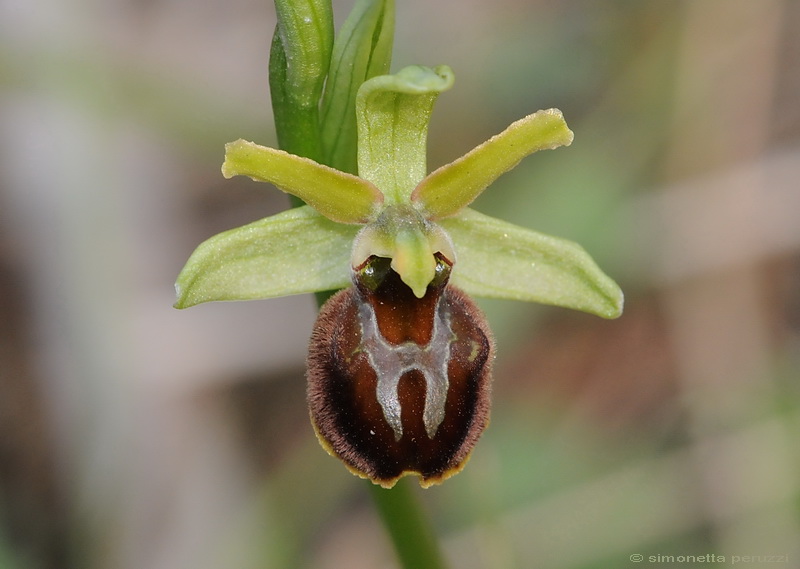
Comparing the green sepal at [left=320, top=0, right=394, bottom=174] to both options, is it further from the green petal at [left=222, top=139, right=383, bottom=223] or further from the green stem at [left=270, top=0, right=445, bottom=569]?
the green petal at [left=222, top=139, right=383, bottom=223]

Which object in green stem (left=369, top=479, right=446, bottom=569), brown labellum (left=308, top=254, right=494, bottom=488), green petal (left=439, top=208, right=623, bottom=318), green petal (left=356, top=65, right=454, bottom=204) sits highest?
green petal (left=356, top=65, right=454, bottom=204)

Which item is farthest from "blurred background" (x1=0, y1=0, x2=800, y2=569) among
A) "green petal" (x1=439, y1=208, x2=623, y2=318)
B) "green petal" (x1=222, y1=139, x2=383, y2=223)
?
"green petal" (x1=222, y1=139, x2=383, y2=223)

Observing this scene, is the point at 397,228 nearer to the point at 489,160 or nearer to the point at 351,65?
the point at 489,160

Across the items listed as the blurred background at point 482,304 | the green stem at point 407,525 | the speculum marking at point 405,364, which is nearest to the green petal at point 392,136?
the speculum marking at point 405,364

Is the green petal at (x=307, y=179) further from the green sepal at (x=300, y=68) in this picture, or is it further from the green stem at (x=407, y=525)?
the green stem at (x=407, y=525)

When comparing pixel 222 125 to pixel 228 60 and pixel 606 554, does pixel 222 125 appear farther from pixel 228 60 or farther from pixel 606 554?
pixel 606 554

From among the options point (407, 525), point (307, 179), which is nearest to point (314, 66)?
point (307, 179)
